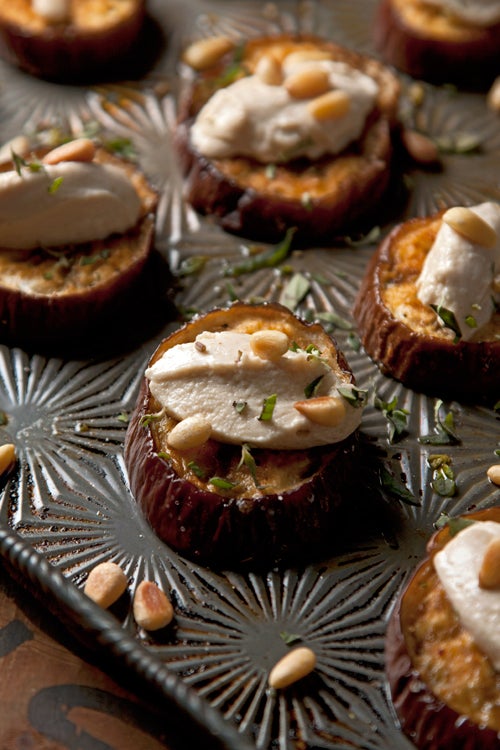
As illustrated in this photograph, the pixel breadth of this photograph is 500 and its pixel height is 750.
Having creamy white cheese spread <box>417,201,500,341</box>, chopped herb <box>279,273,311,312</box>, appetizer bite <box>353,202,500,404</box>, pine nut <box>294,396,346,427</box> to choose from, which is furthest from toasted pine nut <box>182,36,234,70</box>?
pine nut <box>294,396,346,427</box>

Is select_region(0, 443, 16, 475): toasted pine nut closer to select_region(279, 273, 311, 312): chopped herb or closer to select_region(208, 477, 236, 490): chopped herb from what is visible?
select_region(208, 477, 236, 490): chopped herb

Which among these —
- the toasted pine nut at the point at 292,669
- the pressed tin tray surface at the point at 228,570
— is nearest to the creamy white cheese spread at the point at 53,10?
the pressed tin tray surface at the point at 228,570

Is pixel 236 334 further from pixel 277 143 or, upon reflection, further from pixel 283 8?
pixel 283 8

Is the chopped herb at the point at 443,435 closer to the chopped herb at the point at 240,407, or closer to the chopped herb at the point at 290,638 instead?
the chopped herb at the point at 240,407

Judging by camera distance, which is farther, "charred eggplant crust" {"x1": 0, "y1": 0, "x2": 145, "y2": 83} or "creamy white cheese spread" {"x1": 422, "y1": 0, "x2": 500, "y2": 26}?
"creamy white cheese spread" {"x1": 422, "y1": 0, "x2": 500, "y2": 26}

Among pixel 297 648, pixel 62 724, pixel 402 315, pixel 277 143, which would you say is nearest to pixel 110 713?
pixel 62 724

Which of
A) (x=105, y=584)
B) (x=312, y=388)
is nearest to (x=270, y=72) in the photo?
(x=312, y=388)
